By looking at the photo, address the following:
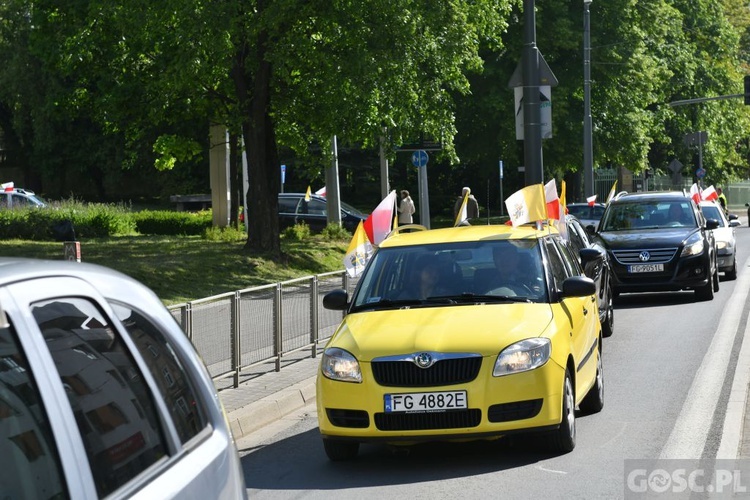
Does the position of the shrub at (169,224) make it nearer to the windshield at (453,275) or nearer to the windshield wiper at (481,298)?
the windshield at (453,275)

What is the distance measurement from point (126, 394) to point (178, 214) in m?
38.3

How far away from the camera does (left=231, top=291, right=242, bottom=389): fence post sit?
39.2 feet

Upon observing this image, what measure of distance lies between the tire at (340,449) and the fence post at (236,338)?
3.37 metres

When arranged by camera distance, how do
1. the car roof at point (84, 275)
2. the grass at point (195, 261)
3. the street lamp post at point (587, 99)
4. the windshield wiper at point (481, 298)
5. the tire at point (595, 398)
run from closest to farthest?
the car roof at point (84, 275) → the windshield wiper at point (481, 298) → the tire at point (595, 398) → the grass at point (195, 261) → the street lamp post at point (587, 99)

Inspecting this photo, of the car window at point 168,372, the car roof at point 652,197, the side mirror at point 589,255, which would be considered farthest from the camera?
the car roof at point 652,197

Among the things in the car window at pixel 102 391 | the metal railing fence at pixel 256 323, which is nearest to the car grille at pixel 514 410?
the metal railing fence at pixel 256 323

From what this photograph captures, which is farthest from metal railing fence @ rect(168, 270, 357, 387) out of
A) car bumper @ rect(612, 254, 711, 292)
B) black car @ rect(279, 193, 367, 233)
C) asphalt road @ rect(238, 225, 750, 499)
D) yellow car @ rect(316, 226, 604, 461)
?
black car @ rect(279, 193, 367, 233)

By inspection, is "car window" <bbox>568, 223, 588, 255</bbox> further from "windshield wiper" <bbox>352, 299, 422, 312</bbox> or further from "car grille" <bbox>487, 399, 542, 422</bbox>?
"car grille" <bbox>487, 399, 542, 422</bbox>

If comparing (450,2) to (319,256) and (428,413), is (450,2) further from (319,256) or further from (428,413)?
(428,413)

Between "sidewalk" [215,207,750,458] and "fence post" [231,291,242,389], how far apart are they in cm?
15

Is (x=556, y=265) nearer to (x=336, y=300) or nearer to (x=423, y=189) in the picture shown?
(x=336, y=300)

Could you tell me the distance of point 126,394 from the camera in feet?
9.97

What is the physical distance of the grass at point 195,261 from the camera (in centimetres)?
2302

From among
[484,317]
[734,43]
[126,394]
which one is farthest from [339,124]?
[734,43]
